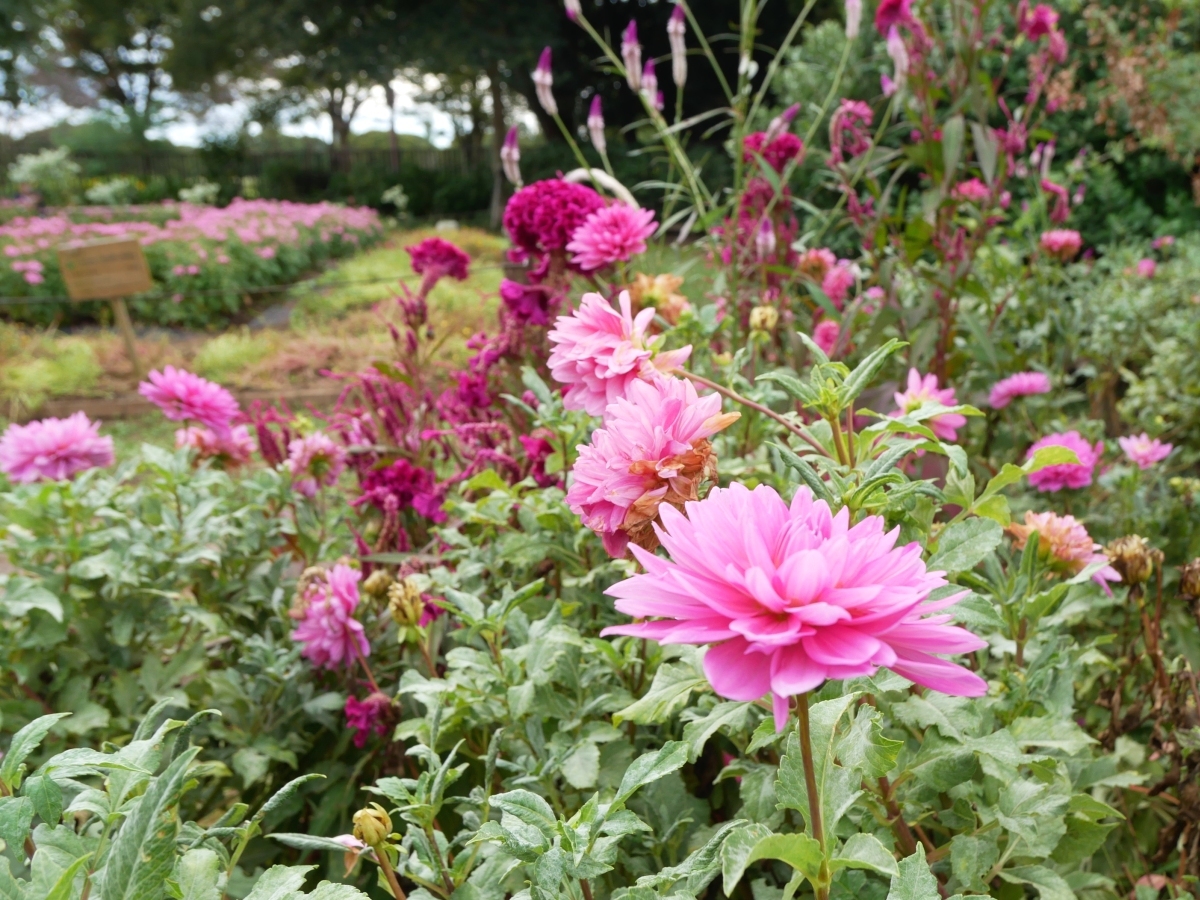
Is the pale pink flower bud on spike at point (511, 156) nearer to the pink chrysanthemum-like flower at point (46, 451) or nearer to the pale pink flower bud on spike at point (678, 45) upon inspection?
the pale pink flower bud on spike at point (678, 45)

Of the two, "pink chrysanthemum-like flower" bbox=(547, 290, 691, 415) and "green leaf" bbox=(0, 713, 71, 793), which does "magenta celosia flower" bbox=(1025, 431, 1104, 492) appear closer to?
"pink chrysanthemum-like flower" bbox=(547, 290, 691, 415)

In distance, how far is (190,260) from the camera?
7148 mm

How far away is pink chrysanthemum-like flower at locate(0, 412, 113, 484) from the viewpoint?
136cm

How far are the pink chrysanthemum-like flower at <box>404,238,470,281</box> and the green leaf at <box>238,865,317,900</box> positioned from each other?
1.30m

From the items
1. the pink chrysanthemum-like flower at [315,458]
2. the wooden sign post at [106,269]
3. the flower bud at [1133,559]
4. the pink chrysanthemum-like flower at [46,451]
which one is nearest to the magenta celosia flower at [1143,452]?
the flower bud at [1133,559]

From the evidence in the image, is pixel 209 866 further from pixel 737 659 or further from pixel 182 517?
pixel 182 517

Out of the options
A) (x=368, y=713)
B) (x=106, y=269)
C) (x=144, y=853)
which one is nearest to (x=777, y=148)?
(x=368, y=713)

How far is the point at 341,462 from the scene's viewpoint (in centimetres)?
152

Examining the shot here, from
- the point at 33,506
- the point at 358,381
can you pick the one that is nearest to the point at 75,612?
A: the point at 33,506

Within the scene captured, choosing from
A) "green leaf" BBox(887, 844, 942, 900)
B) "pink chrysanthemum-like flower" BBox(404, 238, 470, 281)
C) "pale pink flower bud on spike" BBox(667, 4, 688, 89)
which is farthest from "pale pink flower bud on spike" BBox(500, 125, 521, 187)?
"green leaf" BBox(887, 844, 942, 900)

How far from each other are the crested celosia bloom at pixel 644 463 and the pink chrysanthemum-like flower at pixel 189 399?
3.63 feet

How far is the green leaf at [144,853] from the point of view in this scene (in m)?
0.46

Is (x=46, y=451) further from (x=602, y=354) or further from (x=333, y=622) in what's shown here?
(x=602, y=354)

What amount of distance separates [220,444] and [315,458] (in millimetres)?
225
